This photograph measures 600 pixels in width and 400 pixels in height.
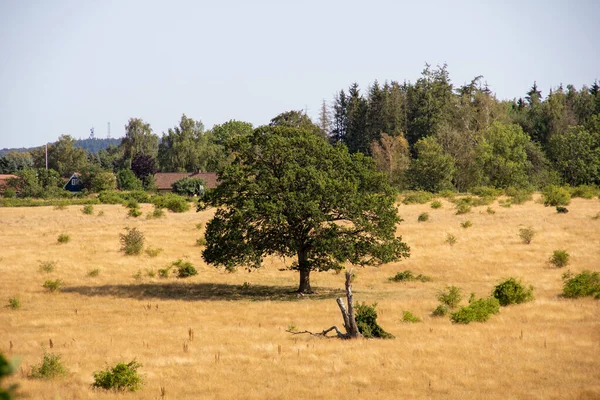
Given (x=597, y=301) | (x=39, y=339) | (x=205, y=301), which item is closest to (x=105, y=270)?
(x=205, y=301)

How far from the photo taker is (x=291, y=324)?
86.4 feet

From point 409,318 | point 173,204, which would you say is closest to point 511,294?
point 409,318

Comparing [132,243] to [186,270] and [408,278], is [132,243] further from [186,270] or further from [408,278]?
[408,278]

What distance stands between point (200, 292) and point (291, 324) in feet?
38.9

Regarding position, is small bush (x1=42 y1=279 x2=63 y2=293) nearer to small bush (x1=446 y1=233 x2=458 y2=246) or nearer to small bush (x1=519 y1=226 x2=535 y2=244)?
small bush (x1=446 y1=233 x2=458 y2=246)

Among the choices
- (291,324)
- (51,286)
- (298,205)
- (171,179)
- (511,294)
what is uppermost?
(171,179)

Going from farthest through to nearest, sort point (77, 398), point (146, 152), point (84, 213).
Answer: point (146, 152) → point (84, 213) → point (77, 398)

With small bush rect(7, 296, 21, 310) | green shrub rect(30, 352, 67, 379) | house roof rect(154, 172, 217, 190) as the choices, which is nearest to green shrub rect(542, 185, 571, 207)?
small bush rect(7, 296, 21, 310)

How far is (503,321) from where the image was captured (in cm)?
2620

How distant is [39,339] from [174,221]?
41188mm

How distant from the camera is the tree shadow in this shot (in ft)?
113

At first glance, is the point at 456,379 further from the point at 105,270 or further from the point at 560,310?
the point at 105,270

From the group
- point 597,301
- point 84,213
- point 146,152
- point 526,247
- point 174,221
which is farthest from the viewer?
point 146,152

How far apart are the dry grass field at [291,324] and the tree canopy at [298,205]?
2.49m
